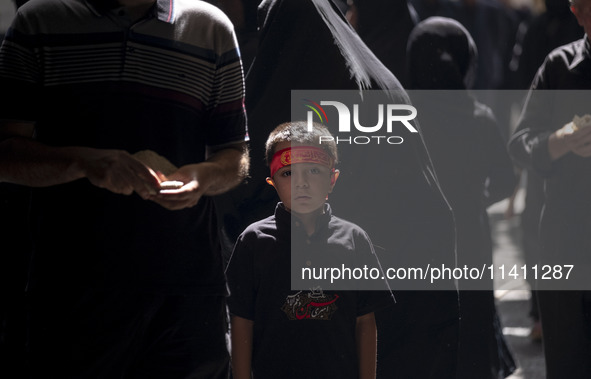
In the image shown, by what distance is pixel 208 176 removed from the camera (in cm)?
204

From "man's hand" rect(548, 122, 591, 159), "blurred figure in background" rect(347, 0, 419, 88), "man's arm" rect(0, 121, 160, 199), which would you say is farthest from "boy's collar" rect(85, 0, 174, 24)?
"man's hand" rect(548, 122, 591, 159)

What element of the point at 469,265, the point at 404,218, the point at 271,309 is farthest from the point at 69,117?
the point at 469,265

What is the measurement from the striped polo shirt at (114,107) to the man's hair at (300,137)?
0.44m

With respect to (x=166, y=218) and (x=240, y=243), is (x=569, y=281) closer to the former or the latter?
(x=240, y=243)

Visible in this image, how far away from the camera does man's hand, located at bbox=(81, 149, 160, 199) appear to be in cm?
188

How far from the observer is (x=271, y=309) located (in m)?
2.45

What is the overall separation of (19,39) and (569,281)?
6.56 feet

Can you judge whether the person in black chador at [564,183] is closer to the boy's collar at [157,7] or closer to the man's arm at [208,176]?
the man's arm at [208,176]

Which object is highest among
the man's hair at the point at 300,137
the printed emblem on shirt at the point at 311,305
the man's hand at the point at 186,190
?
the man's hair at the point at 300,137

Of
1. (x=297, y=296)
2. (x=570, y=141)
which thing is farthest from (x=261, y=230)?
(x=570, y=141)

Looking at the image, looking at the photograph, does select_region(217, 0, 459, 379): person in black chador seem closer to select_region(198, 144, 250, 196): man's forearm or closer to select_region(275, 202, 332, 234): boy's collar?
select_region(275, 202, 332, 234): boy's collar

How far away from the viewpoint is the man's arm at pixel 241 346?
2443mm

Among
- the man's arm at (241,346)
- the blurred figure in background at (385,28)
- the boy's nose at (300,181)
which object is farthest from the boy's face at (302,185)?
the blurred figure in background at (385,28)

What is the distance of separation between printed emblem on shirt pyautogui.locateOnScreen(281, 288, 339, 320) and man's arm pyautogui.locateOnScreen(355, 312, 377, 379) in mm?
99
